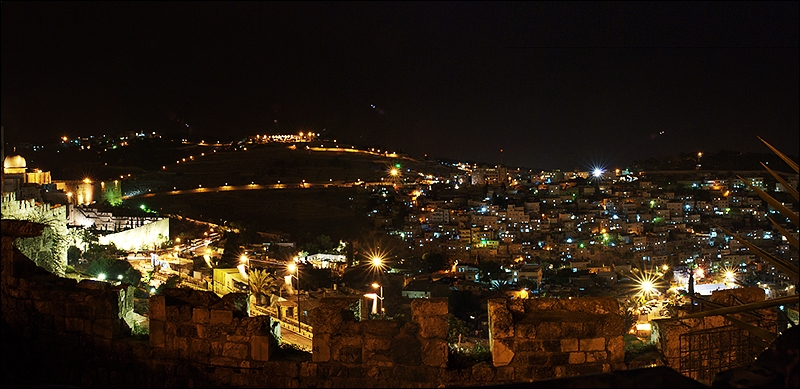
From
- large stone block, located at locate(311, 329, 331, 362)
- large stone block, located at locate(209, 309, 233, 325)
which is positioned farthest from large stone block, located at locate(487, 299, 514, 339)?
large stone block, located at locate(209, 309, 233, 325)

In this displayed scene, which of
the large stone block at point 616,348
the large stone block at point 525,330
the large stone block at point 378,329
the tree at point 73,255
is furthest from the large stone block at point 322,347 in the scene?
the tree at point 73,255

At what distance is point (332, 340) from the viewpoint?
195 inches

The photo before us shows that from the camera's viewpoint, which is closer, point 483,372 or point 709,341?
point 483,372

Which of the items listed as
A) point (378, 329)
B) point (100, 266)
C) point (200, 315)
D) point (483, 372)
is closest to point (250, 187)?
point (100, 266)

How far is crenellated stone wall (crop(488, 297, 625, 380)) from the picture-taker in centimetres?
485

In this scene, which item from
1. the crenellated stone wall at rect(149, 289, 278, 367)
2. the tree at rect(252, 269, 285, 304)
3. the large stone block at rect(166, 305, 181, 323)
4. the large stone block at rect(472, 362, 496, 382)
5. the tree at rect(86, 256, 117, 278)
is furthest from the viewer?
the tree at rect(252, 269, 285, 304)

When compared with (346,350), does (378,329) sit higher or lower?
higher

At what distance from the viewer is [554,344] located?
16.0 ft

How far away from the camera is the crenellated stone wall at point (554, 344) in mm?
4852

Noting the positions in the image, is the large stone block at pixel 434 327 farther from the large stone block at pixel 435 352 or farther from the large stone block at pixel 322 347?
the large stone block at pixel 322 347

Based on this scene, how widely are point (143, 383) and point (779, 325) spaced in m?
5.04

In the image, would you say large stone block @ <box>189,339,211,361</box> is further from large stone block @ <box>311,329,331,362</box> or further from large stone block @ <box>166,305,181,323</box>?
large stone block @ <box>311,329,331,362</box>

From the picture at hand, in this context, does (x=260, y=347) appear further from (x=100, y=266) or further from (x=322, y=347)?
(x=100, y=266)

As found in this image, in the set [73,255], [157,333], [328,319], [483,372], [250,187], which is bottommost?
[483,372]
